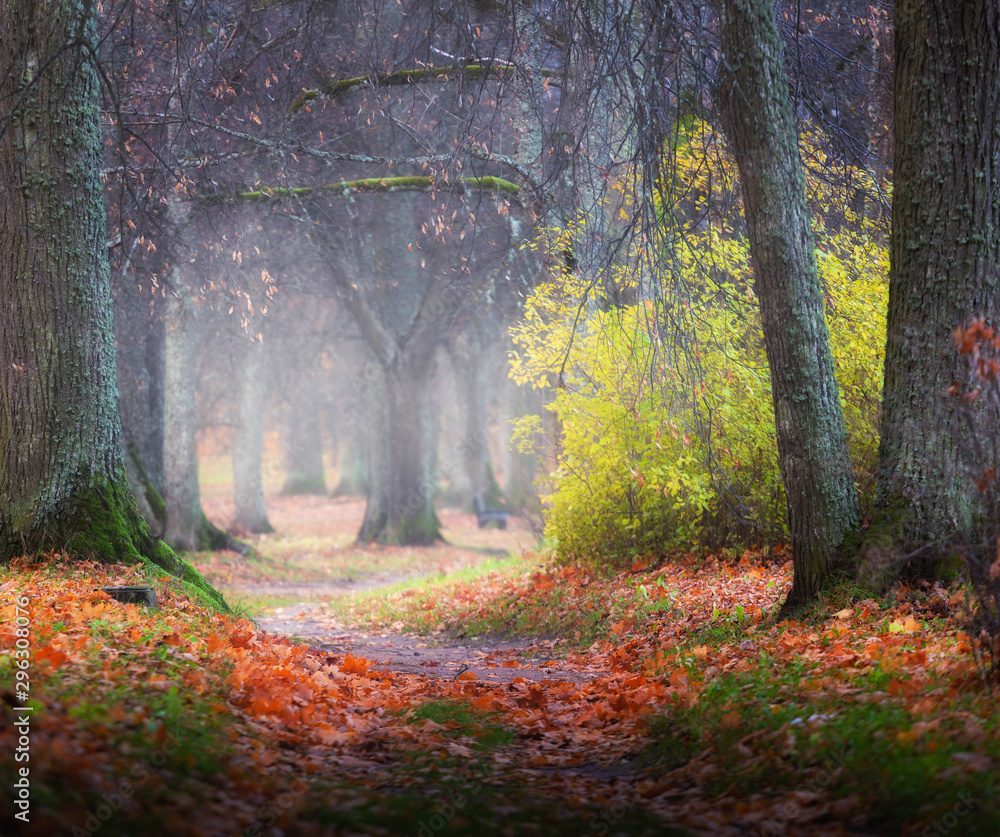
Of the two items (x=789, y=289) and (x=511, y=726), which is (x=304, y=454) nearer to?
(x=789, y=289)

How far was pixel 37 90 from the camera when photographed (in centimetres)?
633

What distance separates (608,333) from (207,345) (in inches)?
606

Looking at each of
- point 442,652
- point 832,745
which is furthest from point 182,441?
point 832,745

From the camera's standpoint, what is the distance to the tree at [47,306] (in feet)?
20.6

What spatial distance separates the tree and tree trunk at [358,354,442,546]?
11845mm

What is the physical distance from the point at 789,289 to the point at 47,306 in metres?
5.58

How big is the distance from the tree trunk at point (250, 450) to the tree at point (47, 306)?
13.8 meters

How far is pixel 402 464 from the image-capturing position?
61.3 ft

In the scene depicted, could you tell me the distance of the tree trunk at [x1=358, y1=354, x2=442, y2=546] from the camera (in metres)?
18.4

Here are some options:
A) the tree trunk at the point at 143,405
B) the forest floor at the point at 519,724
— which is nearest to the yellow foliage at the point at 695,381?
the forest floor at the point at 519,724

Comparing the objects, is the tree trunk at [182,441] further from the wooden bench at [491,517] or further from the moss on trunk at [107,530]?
the wooden bench at [491,517]

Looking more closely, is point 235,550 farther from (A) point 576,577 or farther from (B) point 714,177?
(B) point 714,177

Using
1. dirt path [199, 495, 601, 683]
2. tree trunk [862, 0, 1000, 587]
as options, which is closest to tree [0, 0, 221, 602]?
dirt path [199, 495, 601, 683]

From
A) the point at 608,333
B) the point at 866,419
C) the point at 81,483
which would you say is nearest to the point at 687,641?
the point at 866,419
